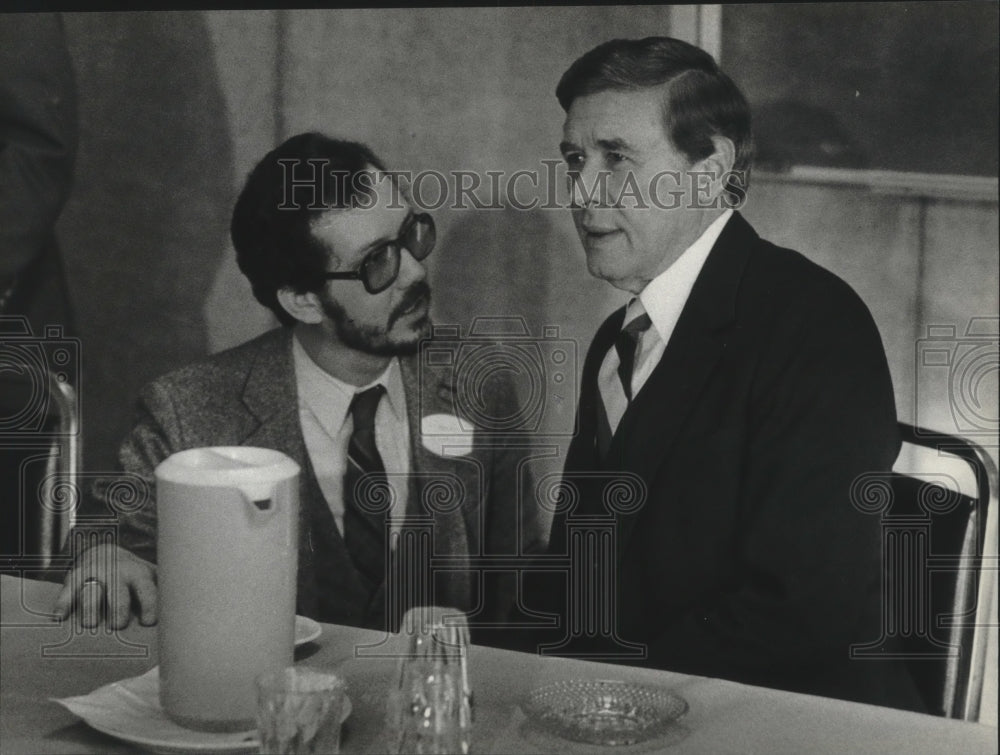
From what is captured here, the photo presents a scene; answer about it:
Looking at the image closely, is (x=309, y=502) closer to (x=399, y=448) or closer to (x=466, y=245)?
(x=399, y=448)

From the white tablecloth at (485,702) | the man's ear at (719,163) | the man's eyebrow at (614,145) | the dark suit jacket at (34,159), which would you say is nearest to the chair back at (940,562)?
the white tablecloth at (485,702)

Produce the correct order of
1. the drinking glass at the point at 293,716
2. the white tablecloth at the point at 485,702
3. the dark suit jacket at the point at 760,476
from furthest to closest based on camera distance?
the dark suit jacket at the point at 760,476, the white tablecloth at the point at 485,702, the drinking glass at the point at 293,716

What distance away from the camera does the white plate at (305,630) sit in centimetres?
154

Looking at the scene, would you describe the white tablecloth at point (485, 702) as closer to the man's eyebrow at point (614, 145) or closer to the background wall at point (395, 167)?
the background wall at point (395, 167)

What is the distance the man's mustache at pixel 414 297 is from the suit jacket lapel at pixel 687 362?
298 mm

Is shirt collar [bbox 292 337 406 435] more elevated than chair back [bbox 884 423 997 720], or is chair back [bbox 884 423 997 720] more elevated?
shirt collar [bbox 292 337 406 435]

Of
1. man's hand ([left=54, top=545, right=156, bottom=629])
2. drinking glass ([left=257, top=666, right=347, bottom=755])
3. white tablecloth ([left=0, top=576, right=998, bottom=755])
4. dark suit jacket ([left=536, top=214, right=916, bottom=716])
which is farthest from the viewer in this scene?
man's hand ([left=54, top=545, right=156, bottom=629])

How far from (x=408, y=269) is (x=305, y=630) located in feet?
1.58

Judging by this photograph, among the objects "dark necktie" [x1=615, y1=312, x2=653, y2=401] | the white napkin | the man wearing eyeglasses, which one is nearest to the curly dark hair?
the man wearing eyeglasses

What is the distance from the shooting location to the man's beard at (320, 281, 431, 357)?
→ 5.21 feet

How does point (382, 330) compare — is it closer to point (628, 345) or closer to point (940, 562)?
point (628, 345)

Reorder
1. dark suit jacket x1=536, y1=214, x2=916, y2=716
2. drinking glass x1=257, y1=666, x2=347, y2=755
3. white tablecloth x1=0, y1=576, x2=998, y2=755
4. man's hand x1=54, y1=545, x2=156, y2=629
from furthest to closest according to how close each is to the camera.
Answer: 1. man's hand x1=54, y1=545, x2=156, y2=629
2. dark suit jacket x1=536, y1=214, x2=916, y2=716
3. white tablecloth x1=0, y1=576, x2=998, y2=755
4. drinking glass x1=257, y1=666, x2=347, y2=755

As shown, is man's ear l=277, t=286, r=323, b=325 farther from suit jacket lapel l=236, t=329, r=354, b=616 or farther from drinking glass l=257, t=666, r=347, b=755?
drinking glass l=257, t=666, r=347, b=755

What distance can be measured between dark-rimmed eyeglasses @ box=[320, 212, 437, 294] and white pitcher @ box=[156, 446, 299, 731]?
327mm
